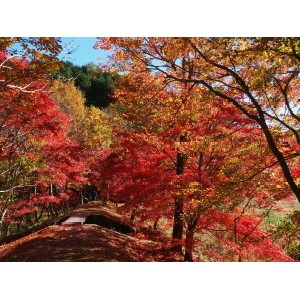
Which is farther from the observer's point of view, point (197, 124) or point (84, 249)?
point (197, 124)

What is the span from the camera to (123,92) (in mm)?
7465

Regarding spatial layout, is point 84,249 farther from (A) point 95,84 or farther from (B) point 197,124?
(A) point 95,84

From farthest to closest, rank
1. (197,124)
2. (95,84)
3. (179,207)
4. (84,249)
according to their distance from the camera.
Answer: (95,84)
(179,207)
(197,124)
(84,249)

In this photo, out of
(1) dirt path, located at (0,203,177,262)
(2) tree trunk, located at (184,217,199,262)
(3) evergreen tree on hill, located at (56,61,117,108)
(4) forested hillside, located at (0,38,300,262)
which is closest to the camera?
(4) forested hillside, located at (0,38,300,262)

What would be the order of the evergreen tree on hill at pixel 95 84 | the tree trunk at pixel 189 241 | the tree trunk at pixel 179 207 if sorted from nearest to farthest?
the tree trunk at pixel 189 241 < the tree trunk at pixel 179 207 < the evergreen tree on hill at pixel 95 84

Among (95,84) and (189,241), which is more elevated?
(95,84)

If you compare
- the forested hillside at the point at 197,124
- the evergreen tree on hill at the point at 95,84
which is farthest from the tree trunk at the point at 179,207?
the evergreen tree on hill at the point at 95,84

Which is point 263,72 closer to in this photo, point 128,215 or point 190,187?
point 190,187


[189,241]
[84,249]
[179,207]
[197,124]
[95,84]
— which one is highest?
[95,84]

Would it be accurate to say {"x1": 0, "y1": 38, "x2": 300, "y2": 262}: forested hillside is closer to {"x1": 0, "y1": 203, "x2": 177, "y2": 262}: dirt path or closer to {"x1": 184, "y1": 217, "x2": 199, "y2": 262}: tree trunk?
{"x1": 184, "y1": 217, "x2": 199, "y2": 262}: tree trunk

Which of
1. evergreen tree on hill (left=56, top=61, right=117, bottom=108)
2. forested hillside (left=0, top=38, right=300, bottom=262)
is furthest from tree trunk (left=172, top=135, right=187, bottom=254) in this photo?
evergreen tree on hill (left=56, top=61, right=117, bottom=108)

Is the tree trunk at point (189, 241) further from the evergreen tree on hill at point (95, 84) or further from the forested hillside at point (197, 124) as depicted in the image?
the evergreen tree on hill at point (95, 84)

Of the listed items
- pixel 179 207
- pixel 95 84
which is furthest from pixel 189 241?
pixel 95 84
